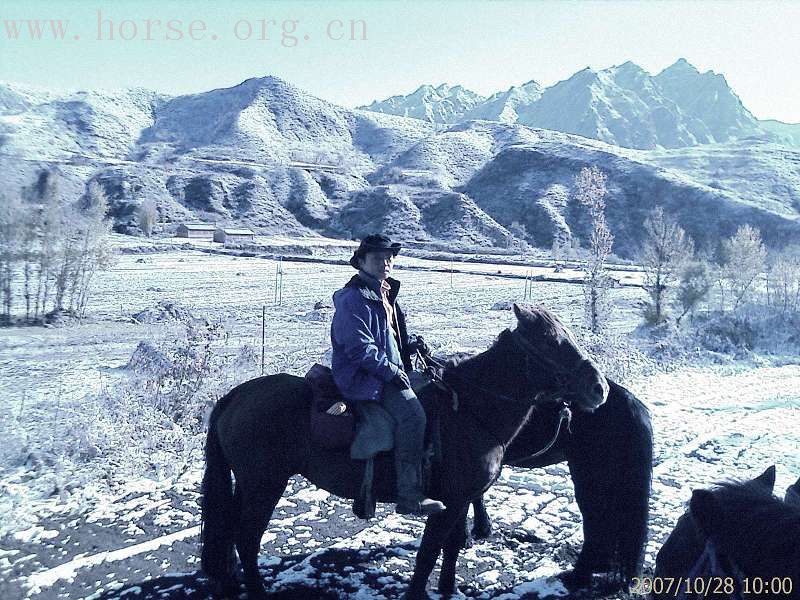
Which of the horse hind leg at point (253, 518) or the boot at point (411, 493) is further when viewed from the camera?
the horse hind leg at point (253, 518)

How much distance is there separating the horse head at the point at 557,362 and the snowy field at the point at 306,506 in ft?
6.29

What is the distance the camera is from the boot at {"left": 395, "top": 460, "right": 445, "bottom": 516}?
12.1ft

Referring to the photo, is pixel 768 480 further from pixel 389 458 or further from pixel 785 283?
pixel 785 283

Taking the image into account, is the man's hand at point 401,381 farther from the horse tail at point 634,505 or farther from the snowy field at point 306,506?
the horse tail at point 634,505

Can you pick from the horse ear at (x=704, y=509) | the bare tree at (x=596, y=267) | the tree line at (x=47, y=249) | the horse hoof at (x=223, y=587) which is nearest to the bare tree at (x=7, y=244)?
the tree line at (x=47, y=249)

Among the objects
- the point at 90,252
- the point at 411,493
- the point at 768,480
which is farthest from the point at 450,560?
the point at 90,252

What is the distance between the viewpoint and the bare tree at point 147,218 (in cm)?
6638

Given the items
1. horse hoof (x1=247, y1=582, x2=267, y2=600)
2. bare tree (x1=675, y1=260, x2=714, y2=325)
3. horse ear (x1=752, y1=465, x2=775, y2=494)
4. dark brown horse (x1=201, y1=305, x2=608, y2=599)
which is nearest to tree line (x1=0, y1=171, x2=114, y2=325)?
dark brown horse (x1=201, y1=305, x2=608, y2=599)

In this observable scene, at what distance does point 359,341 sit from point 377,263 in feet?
1.96

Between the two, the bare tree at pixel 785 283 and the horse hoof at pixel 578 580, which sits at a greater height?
the bare tree at pixel 785 283

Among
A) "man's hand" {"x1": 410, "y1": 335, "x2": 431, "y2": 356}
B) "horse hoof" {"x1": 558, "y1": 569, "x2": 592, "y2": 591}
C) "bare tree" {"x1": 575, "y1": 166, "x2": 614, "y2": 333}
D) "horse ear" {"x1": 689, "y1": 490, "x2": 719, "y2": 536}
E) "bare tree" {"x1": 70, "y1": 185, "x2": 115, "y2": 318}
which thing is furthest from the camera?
"bare tree" {"x1": 70, "y1": 185, "x2": 115, "y2": 318}

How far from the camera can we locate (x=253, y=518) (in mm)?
3930

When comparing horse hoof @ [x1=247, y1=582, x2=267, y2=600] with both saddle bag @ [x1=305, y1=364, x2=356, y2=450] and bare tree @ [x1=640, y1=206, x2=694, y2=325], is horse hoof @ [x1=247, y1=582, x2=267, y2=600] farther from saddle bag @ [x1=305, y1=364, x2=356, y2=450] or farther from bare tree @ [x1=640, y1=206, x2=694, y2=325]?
bare tree @ [x1=640, y1=206, x2=694, y2=325]

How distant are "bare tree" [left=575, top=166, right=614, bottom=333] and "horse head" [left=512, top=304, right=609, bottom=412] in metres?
13.1
